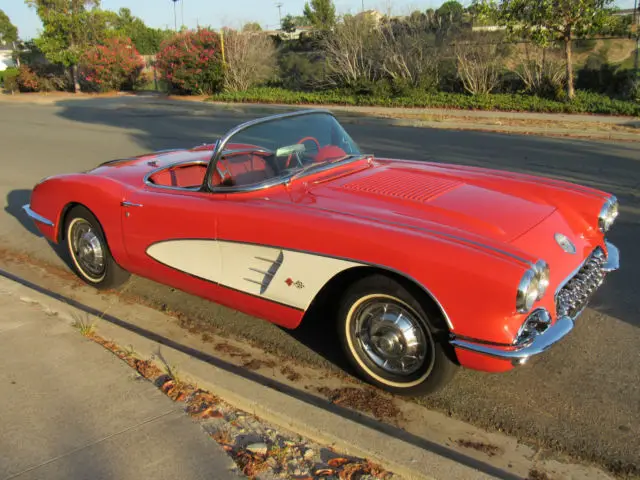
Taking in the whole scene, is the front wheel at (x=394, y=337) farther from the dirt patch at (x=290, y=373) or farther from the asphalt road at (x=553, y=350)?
the dirt patch at (x=290, y=373)

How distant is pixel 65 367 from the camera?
3381mm

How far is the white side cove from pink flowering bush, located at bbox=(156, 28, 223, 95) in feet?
81.7

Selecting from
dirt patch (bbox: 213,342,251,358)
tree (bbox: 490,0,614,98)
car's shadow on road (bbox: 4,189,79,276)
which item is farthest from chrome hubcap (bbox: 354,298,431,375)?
tree (bbox: 490,0,614,98)

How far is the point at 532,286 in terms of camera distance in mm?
2701

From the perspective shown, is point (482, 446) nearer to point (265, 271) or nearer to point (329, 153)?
point (265, 271)

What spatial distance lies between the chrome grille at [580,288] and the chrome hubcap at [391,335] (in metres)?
0.75

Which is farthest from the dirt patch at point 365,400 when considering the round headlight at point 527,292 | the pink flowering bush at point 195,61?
the pink flowering bush at point 195,61

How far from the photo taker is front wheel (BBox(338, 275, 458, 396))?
2924mm

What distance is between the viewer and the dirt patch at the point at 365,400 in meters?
3.06

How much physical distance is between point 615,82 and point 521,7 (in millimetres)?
4022

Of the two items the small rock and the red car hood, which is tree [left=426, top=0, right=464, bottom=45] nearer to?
the red car hood

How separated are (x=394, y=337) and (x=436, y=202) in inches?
33.9

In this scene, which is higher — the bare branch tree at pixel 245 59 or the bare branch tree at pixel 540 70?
the bare branch tree at pixel 245 59

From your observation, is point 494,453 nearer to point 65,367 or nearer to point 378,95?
point 65,367
